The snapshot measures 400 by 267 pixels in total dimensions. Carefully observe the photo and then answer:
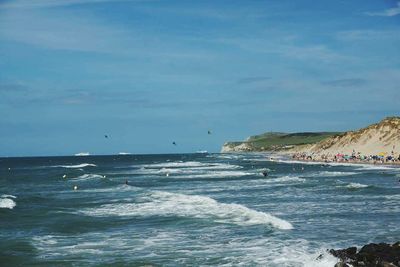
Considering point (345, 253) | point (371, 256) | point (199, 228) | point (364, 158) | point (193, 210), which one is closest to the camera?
point (371, 256)

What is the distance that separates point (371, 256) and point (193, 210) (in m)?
19.7

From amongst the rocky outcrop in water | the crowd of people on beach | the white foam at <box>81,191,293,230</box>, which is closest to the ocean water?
the white foam at <box>81,191,293,230</box>

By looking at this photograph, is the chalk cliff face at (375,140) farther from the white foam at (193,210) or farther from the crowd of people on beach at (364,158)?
the white foam at (193,210)

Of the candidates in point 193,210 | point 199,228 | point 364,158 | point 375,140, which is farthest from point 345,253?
point 375,140

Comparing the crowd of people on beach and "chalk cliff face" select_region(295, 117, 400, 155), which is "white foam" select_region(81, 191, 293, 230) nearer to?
the crowd of people on beach

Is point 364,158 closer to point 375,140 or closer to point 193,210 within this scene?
point 375,140

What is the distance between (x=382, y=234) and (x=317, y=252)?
511 centimetres

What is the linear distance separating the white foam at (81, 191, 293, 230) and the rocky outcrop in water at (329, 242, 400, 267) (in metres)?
8.35

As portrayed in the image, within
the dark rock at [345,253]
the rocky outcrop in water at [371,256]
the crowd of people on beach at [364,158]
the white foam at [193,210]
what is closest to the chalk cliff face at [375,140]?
the crowd of people on beach at [364,158]

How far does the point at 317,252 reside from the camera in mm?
22922

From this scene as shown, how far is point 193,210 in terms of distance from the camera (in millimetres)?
38375

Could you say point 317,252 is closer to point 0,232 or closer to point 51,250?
point 51,250

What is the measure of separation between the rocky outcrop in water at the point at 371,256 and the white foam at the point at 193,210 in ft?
27.4

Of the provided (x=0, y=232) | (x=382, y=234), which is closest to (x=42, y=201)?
(x=0, y=232)
